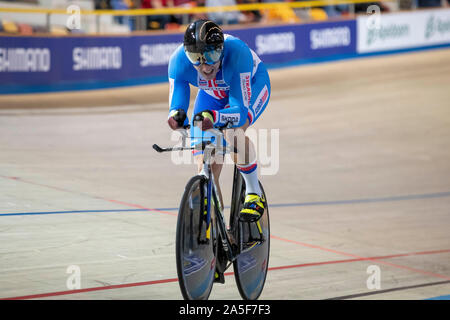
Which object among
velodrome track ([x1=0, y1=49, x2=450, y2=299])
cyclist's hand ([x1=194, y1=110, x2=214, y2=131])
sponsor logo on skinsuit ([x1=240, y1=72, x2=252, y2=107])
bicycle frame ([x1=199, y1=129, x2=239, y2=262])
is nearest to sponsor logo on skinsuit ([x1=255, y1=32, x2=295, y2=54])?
velodrome track ([x1=0, y1=49, x2=450, y2=299])

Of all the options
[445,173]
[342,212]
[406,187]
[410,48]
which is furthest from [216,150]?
[410,48]

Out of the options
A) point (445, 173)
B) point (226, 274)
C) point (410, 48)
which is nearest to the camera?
point (226, 274)

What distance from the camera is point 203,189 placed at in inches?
157

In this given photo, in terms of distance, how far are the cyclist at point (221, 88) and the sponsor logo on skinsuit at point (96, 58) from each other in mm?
8431

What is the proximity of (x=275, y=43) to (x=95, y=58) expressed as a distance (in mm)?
4280

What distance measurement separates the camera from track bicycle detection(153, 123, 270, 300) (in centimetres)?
388

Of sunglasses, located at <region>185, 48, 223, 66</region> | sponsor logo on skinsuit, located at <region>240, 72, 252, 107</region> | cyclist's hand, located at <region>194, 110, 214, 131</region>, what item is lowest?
cyclist's hand, located at <region>194, 110, 214, 131</region>

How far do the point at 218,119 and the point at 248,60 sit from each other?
0.47 meters

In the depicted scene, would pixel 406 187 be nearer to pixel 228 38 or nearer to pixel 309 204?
pixel 309 204

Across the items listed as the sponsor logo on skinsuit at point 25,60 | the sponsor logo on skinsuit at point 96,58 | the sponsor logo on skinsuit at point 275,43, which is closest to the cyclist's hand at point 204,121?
the sponsor logo on skinsuit at point 25,60

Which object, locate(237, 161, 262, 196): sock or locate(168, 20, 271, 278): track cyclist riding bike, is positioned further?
locate(237, 161, 262, 196): sock

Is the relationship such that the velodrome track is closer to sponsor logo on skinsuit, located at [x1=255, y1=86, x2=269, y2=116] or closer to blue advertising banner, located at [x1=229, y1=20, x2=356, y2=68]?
sponsor logo on skinsuit, located at [x1=255, y1=86, x2=269, y2=116]

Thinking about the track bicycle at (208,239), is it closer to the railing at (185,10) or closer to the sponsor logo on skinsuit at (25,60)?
the sponsor logo on skinsuit at (25,60)

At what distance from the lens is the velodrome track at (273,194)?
16.1 feet
